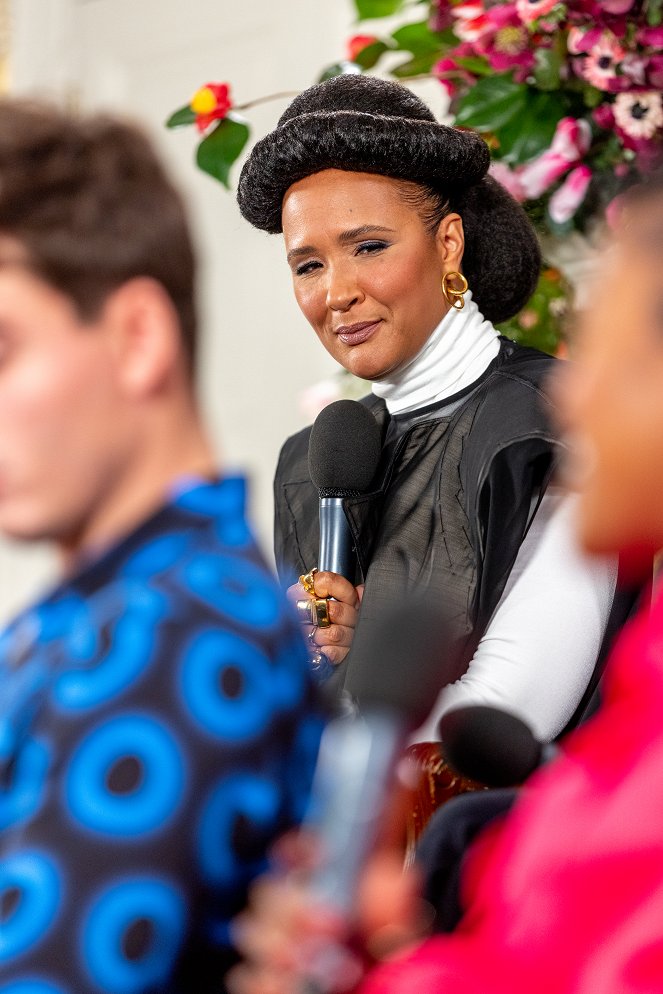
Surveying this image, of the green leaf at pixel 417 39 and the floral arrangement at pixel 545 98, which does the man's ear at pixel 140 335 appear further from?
the green leaf at pixel 417 39

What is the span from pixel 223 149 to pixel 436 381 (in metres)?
0.41

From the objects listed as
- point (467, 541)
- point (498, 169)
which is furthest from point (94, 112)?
point (498, 169)

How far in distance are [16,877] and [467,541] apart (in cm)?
69

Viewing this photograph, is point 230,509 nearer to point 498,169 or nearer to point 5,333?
point 5,333

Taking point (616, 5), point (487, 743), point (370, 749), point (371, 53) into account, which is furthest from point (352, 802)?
point (371, 53)

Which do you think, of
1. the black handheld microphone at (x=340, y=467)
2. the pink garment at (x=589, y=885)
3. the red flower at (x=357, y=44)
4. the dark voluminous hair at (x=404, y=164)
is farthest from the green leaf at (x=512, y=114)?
the pink garment at (x=589, y=885)

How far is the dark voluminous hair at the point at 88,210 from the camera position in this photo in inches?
21.7

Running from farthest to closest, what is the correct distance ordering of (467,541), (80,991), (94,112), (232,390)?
(232,390) < (467,541) < (94,112) < (80,991)

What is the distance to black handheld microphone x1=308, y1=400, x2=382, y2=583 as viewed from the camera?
1.18 meters

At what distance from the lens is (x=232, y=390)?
2.51 metres

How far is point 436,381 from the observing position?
124 centimetres

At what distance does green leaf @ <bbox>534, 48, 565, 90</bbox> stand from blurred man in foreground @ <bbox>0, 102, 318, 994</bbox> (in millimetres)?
885

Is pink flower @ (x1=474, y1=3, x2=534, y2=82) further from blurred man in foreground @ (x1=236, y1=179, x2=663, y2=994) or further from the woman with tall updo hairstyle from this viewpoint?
blurred man in foreground @ (x1=236, y1=179, x2=663, y2=994)

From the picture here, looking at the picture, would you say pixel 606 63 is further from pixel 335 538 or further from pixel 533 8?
pixel 335 538
